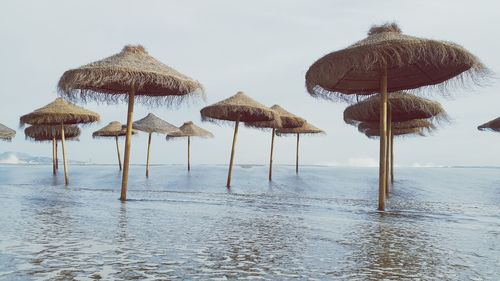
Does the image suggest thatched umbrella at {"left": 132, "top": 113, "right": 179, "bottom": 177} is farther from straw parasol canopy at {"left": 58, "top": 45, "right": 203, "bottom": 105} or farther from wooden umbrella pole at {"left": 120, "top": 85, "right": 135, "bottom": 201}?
wooden umbrella pole at {"left": 120, "top": 85, "right": 135, "bottom": 201}

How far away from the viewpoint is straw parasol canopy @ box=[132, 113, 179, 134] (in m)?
19.7

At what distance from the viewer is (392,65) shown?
741cm

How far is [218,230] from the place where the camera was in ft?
15.1

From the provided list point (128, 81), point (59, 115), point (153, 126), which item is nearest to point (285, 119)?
point (153, 126)

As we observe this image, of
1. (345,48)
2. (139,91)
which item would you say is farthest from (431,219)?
(139,91)

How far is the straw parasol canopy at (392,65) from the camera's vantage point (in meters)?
6.18

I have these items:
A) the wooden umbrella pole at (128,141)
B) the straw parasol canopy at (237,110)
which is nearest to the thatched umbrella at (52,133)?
the straw parasol canopy at (237,110)

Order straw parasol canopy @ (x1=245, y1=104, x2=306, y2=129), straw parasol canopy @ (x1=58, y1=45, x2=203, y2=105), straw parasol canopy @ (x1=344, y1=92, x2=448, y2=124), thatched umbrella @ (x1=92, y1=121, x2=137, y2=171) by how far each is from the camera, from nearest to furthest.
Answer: straw parasol canopy @ (x1=58, y1=45, x2=203, y2=105), straw parasol canopy @ (x1=344, y1=92, x2=448, y2=124), straw parasol canopy @ (x1=245, y1=104, x2=306, y2=129), thatched umbrella @ (x1=92, y1=121, x2=137, y2=171)

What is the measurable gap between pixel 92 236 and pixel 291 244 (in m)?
1.94

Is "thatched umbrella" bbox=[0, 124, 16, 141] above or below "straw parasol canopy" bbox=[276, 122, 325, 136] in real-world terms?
below

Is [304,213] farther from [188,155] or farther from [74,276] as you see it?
[188,155]

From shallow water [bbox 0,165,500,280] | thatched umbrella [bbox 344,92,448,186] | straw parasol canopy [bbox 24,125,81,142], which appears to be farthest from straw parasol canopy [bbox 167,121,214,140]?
shallow water [bbox 0,165,500,280]

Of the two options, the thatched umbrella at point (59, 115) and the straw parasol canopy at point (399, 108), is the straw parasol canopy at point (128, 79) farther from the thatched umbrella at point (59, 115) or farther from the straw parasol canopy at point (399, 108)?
the straw parasol canopy at point (399, 108)

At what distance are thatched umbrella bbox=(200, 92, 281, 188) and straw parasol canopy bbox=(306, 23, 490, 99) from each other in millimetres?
3555
